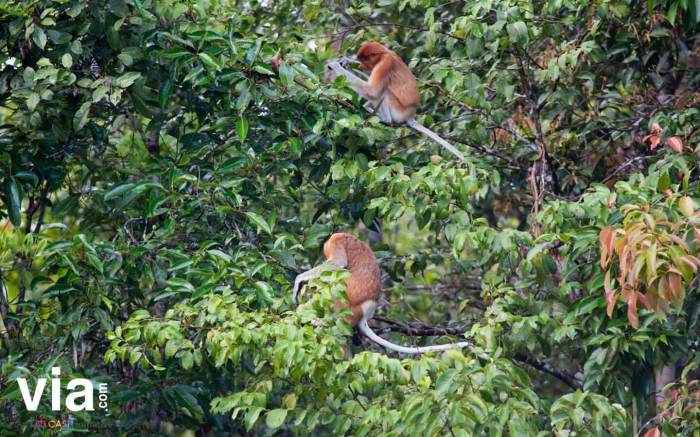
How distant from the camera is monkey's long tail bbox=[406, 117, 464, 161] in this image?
539 cm

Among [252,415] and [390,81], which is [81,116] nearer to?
[252,415]

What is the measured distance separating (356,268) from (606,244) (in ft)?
5.78

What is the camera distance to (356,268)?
540cm

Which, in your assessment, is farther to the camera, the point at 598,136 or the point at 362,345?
the point at 598,136

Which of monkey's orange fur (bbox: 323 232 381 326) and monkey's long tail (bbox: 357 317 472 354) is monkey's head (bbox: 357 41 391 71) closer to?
monkey's orange fur (bbox: 323 232 381 326)

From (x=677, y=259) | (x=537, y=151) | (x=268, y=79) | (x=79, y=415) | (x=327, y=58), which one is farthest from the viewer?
(x=327, y=58)

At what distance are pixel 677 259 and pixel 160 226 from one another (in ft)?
8.44

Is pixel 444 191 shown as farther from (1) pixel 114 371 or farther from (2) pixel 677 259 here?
(1) pixel 114 371

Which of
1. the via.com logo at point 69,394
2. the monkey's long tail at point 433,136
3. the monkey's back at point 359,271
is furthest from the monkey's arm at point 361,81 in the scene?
the via.com logo at point 69,394

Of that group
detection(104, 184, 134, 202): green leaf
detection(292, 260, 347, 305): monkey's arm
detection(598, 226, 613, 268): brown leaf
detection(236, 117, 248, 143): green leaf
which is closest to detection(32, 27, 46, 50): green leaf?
detection(104, 184, 134, 202): green leaf

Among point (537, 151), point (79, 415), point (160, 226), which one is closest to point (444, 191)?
point (537, 151)

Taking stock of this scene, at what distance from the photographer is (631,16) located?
568 centimetres

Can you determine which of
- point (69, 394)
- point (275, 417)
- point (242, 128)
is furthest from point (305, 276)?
point (69, 394)

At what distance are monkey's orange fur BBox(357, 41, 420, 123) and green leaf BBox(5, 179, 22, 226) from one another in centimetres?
227
